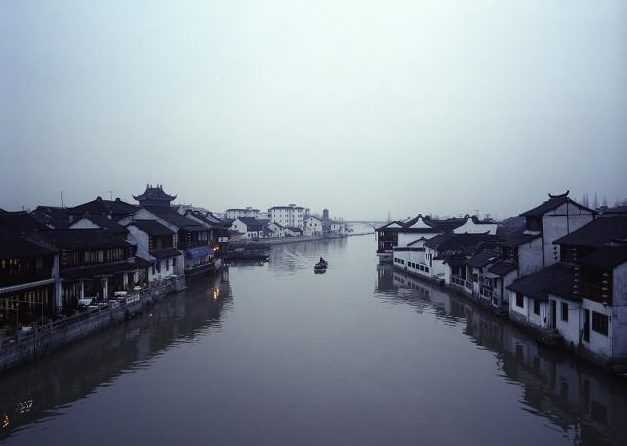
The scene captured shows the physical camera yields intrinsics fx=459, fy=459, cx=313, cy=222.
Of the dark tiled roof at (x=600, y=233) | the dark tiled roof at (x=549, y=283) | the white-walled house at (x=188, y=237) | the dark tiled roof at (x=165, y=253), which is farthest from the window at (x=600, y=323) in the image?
the white-walled house at (x=188, y=237)

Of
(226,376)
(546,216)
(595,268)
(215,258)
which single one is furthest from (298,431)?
(215,258)

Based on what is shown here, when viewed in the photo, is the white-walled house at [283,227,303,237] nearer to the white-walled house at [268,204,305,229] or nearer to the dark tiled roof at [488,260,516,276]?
the white-walled house at [268,204,305,229]

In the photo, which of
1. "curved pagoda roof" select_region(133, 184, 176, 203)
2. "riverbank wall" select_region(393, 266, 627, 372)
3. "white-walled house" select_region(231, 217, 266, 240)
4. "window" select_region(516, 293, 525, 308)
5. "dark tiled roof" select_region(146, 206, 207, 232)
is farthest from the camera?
"white-walled house" select_region(231, 217, 266, 240)

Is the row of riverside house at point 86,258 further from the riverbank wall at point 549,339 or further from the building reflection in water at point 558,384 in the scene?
the riverbank wall at point 549,339

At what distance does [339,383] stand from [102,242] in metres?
25.7

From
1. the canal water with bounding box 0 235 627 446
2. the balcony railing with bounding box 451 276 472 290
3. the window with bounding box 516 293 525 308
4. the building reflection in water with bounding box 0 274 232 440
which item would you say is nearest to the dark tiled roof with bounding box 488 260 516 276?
the window with bounding box 516 293 525 308

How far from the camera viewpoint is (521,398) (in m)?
20.8

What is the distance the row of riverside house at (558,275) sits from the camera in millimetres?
21406

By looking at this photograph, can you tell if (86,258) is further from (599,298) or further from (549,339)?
(599,298)

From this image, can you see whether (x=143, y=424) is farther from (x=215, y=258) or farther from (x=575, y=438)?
(x=215, y=258)

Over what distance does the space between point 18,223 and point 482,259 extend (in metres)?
39.5

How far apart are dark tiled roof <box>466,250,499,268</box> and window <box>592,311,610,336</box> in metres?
16.3

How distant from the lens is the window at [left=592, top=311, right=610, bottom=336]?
71.3 ft

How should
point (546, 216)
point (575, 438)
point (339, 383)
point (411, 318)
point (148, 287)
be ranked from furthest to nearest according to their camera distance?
point (148, 287), point (411, 318), point (546, 216), point (339, 383), point (575, 438)
